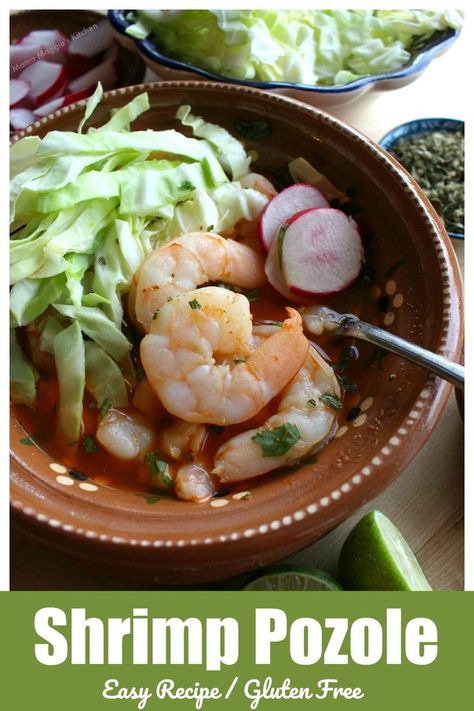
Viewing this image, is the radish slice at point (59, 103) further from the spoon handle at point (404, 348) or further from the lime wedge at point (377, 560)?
the lime wedge at point (377, 560)

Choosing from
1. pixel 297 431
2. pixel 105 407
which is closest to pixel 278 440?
pixel 297 431

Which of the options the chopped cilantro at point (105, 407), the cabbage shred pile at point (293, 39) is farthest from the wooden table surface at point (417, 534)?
the cabbage shred pile at point (293, 39)

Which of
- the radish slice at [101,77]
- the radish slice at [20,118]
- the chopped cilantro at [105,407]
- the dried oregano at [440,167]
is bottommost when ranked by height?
the chopped cilantro at [105,407]

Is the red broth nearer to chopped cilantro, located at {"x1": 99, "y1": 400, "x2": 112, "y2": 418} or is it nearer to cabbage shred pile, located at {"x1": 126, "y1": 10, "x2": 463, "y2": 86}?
chopped cilantro, located at {"x1": 99, "y1": 400, "x2": 112, "y2": 418}

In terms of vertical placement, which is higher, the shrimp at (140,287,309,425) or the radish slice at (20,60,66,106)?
the radish slice at (20,60,66,106)

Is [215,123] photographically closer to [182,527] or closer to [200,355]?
[200,355]

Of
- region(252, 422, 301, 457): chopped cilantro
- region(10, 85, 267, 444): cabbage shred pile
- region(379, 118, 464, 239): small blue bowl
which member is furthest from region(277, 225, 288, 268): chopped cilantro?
region(379, 118, 464, 239): small blue bowl
